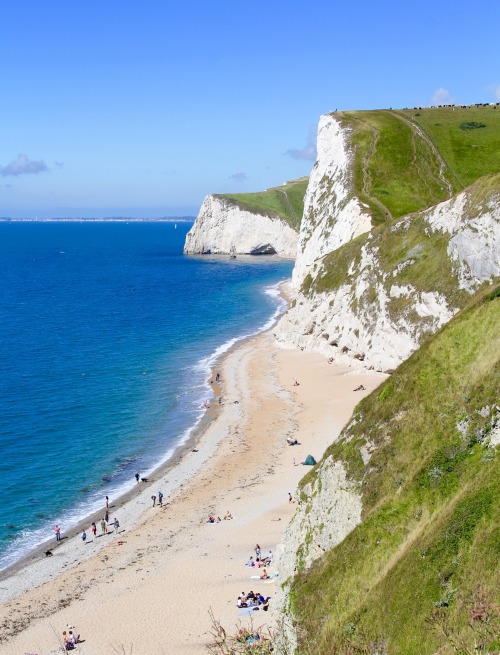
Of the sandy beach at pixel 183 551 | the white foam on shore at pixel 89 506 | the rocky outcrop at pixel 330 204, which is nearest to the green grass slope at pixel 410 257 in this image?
the rocky outcrop at pixel 330 204

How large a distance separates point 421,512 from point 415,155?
306ft

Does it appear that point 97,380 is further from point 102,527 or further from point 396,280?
point 396,280

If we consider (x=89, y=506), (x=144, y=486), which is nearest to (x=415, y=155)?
(x=144, y=486)

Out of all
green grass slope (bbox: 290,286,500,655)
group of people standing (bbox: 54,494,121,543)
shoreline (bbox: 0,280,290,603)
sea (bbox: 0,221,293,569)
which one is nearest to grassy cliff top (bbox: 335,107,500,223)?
sea (bbox: 0,221,293,569)

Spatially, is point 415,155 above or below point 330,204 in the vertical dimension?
above

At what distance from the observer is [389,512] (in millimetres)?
20469

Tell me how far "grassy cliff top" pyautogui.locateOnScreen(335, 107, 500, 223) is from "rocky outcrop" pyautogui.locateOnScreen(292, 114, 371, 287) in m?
1.56

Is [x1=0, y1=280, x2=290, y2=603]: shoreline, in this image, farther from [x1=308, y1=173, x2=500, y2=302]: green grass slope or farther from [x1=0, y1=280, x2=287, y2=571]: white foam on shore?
[x1=308, y1=173, x2=500, y2=302]: green grass slope

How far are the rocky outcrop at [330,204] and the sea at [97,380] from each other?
39.0ft

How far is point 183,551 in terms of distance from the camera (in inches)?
1425

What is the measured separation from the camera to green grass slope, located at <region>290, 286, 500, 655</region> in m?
16.3

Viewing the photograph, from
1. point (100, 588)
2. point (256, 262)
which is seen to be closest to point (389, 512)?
point (100, 588)

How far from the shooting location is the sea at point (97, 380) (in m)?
43.9

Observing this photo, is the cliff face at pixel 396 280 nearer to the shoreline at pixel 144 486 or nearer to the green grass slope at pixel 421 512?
the shoreline at pixel 144 486
